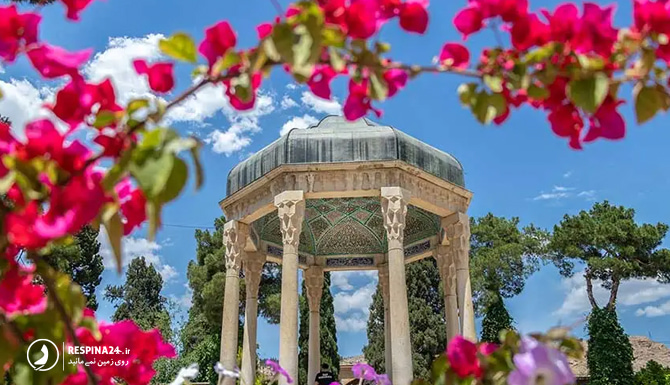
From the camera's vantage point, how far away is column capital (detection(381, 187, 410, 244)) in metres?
10.6

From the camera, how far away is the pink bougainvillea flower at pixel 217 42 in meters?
1.39

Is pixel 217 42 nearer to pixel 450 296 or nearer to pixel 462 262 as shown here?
pixel 462 262

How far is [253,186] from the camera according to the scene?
11.9 metres

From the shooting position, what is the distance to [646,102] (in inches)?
51.1

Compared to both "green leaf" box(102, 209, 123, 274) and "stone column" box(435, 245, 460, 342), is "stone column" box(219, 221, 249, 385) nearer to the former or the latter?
"stone column" box(435, 245, 460, 342)

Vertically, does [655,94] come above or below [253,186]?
below

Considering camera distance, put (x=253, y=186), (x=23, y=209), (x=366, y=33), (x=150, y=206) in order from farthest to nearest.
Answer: (x=253, y=186) < (x=366, y=33) < (x=23, y=209) < (x=150, y=206)

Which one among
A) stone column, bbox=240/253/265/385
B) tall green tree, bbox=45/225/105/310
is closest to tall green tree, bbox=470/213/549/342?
stone column, bbox=240/253/265/385

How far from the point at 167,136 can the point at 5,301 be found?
629 millimetres

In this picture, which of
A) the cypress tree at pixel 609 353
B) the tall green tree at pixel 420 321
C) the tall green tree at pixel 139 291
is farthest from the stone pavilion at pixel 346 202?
the tall green tree at pixel 139 291

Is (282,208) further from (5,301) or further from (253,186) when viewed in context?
(5,301)

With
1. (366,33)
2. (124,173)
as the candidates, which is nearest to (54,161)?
(124,173)

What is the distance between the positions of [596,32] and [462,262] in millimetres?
11171

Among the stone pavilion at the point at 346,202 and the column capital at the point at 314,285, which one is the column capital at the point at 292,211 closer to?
the stone pavilion at the point at 346,202
